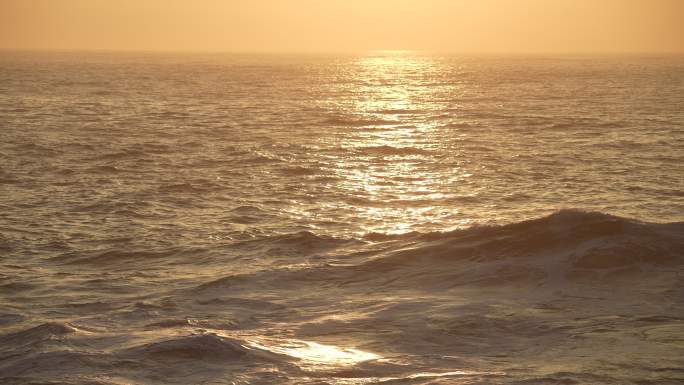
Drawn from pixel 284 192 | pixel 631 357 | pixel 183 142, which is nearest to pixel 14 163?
pixel 183 142

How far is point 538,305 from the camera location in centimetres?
1549

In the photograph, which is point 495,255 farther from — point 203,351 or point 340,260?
point 203,351

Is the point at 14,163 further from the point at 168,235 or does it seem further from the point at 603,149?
the point at 603,149

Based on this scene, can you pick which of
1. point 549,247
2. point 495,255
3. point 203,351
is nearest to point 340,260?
point 495,255

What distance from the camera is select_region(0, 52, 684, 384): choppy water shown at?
12.7 m

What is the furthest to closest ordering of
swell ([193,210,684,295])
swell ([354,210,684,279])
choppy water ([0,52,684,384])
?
swell ([354,210,684,279]) < swell ([193,210,684,295]) < choppy water ([0,52,684,384])

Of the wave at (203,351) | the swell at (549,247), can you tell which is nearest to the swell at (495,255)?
the swell at (549,247)

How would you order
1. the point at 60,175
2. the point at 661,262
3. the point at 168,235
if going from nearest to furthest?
1. the point at 661,262
2. the point at 168,235
3. the point at 60,175

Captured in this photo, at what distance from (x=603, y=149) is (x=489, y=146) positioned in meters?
4.90

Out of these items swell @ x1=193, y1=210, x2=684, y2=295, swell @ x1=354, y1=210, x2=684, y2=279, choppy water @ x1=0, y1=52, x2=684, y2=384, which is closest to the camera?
choppy water @ x1=0, y1=52, x2=684, y2=384

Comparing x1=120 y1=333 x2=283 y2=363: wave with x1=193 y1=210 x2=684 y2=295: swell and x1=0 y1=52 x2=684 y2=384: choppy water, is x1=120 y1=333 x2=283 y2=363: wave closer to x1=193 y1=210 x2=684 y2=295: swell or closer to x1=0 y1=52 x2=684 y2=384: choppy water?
x1=0 y1=52 x2=684 y2=384: choppy water

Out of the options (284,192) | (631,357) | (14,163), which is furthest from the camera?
(14,163)

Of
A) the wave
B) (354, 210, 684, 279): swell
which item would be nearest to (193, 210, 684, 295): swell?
(354, 210, 684, 279): swell

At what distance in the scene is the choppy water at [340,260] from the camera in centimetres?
1270
